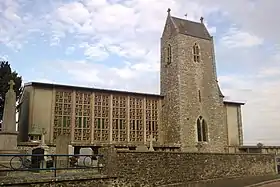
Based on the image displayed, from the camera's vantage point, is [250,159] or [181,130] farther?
[181,130]

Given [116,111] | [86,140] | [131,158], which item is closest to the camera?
[131,158]

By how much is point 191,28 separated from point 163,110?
9484 millimetres

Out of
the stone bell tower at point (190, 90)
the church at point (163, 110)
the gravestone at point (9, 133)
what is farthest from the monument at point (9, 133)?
the stone bell tower at point (190, 90)

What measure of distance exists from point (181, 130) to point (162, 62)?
26.4 ft

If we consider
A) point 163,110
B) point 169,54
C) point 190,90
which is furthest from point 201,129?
point 169,54

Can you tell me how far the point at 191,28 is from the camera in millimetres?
32688

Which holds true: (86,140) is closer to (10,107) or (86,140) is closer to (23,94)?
(23,94)

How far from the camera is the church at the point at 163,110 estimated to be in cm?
2494

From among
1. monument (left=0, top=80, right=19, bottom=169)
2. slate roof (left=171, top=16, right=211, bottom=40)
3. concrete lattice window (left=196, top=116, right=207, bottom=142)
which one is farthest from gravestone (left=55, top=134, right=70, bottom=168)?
slate roof (left=171, top=16, right=211, bottom=40)

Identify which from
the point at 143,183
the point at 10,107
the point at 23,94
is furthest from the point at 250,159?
the point at 23,94

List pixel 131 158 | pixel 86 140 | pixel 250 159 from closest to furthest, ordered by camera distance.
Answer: pixel 131 158 → pixel 250 159 → pixel 86 140

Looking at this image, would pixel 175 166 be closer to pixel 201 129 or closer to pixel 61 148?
pixel 61 148

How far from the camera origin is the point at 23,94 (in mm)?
26594

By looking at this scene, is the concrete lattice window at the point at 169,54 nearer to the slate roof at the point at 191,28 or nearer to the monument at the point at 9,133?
the slate roof at the point at 191,28
